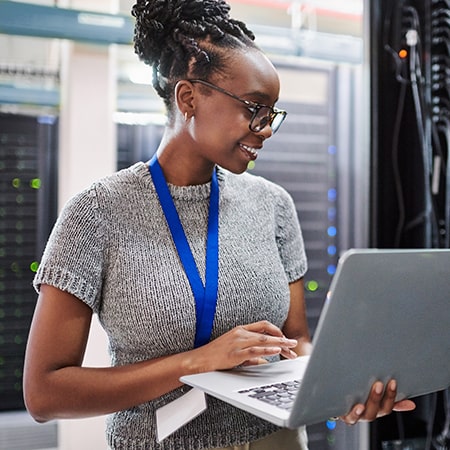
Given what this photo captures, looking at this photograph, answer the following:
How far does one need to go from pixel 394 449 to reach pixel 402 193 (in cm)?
94

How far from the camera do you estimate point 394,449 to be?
2174 mm

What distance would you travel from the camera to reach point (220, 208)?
1.27 metres

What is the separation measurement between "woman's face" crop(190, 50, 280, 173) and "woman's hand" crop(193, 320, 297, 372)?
34cm

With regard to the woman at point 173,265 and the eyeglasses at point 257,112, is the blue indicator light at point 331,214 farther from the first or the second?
the eyeglasses at point 257,112

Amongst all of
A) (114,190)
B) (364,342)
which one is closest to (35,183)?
(114,190)

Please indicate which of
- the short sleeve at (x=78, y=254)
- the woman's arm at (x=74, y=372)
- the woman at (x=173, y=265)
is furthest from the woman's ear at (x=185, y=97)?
the woman's arm at (x=74, y=372)

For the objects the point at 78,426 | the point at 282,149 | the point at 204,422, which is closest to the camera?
the point at 204,422

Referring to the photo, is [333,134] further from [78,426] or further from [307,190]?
[78,426]

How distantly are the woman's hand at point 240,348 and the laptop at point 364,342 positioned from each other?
2cm

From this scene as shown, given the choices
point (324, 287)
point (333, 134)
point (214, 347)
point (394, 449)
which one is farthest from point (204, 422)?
point (333, 134)

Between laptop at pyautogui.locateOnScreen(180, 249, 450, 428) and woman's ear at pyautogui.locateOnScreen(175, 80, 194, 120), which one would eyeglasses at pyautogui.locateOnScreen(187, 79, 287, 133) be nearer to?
woman's ear at pyautogui.locateOnScreen(175, 80, 194, 120)

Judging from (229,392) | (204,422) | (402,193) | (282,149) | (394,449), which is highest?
(282,149)

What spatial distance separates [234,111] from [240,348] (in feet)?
1.49

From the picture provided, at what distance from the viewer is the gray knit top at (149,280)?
1118mm
